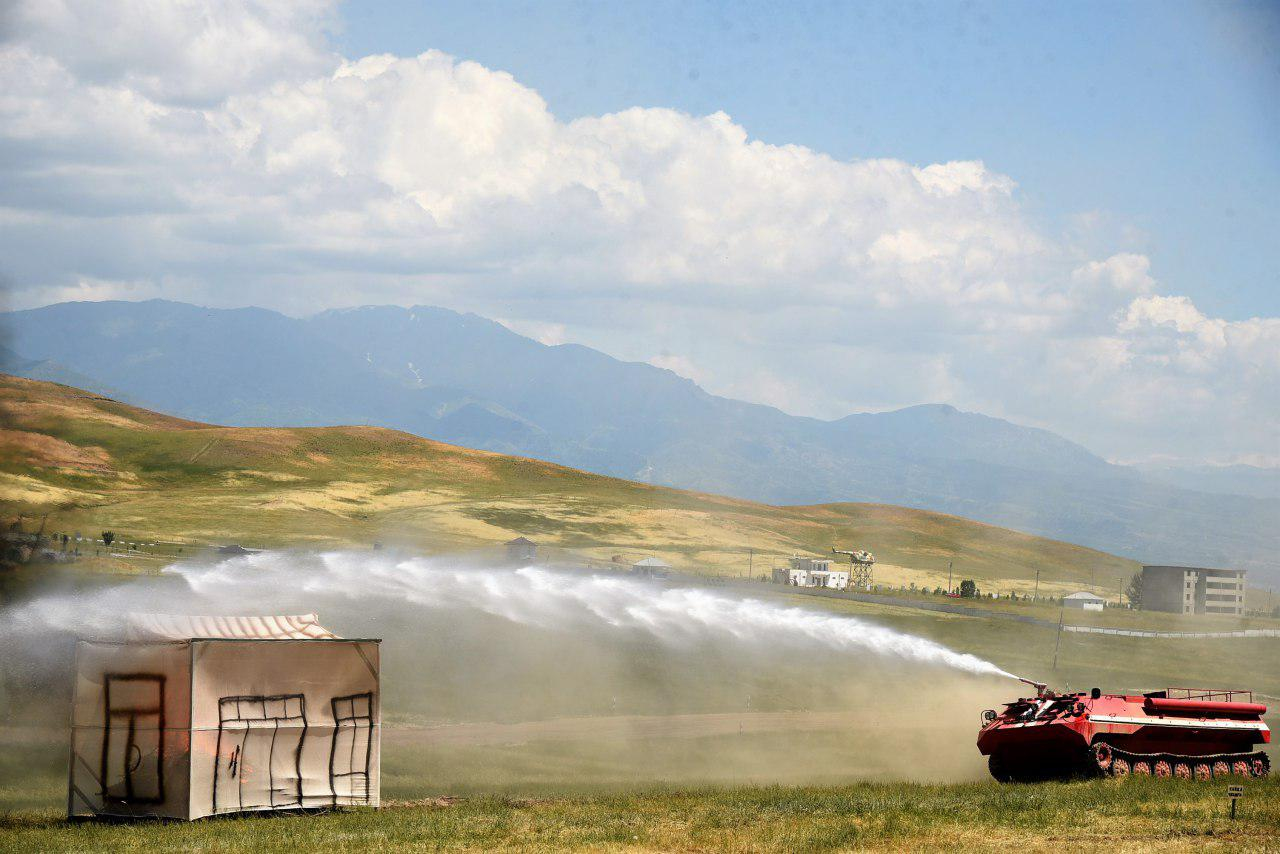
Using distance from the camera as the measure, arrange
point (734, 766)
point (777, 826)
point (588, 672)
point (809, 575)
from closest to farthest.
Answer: point (777, 826) < point (734, 766) < point (588, 672) < point (809, 575)

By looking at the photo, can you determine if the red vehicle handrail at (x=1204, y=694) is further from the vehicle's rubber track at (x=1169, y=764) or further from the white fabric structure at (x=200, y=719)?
the white fabric structure at (x=200, y=719)

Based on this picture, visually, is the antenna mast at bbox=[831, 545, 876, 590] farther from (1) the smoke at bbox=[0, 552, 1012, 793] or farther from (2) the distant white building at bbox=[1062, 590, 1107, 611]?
(1) the smoke at bbox=[0, 552, 1012, 793]

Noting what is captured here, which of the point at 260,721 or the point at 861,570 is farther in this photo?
the point at 861,570

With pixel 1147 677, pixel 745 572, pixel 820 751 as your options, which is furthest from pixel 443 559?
pixel 820 751

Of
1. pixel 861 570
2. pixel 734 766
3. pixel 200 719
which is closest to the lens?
pixel 200 719

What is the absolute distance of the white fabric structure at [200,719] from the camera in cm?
3334

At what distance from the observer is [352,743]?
119 feet

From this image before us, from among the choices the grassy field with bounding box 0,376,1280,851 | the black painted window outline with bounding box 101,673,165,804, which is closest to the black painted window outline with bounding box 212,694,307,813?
the grassy field with bounding box 0,376,1280,851

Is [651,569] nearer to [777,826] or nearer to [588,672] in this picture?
[588,672]

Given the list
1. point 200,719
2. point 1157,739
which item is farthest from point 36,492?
point 1157,739

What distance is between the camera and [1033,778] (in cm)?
4144

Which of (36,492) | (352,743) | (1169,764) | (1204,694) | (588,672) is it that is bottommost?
(588,672)

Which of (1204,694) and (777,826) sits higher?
(1204,694)

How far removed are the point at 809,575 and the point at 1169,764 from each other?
12018 cm
